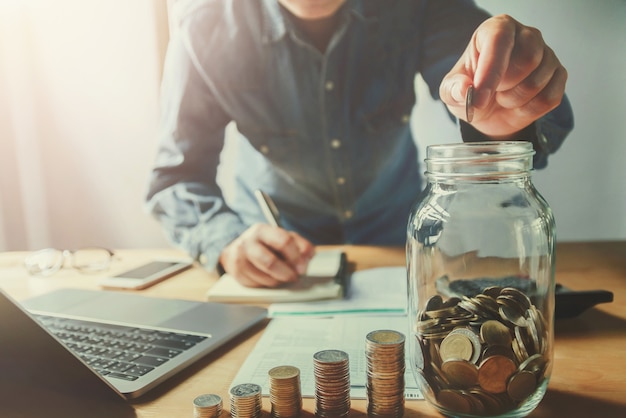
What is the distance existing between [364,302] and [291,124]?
1.57ft

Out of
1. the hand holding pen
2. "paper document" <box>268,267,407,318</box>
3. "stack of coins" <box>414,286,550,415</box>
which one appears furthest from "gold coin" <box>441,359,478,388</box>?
the hand holding pen

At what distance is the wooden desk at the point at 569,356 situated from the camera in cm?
A: 52

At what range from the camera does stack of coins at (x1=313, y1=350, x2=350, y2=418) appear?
1.65 feet

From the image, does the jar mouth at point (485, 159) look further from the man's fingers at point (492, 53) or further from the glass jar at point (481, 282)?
the man's fingers at point (492, 53)

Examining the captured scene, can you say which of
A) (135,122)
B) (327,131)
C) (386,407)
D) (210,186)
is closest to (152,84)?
(135,122)

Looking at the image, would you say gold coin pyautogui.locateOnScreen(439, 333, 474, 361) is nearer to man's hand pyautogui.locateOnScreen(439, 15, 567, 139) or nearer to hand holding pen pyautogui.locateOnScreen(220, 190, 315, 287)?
man's hand pyautogui.locateOnScreen(439, 15, 567, 139)

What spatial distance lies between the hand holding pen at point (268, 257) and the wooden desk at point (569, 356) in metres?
0.08

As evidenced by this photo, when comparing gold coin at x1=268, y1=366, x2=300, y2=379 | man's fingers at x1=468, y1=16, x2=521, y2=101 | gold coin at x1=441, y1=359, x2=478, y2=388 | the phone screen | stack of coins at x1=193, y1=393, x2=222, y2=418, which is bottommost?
the phone screen

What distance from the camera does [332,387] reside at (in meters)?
0.50

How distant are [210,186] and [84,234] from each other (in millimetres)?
344

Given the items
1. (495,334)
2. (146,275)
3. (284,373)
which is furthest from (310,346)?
(146,275)

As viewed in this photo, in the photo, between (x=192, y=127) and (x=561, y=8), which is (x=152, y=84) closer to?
(x=192, y=127)

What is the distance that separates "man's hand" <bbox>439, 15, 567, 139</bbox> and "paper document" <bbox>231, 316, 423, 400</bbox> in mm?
299

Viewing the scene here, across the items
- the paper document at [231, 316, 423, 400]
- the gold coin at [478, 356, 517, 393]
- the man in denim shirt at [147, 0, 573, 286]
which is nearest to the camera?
the gold coin at [478, 356, 517, 393]
